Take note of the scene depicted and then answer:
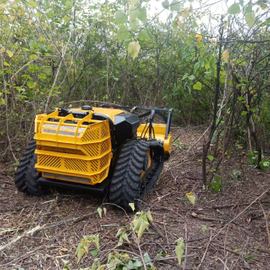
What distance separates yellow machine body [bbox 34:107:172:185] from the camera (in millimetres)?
3016

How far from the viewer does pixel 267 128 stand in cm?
593

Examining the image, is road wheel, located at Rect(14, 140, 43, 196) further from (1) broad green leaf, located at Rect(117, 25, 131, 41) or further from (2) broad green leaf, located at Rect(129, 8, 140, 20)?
(2) broad green leaf, located at Rect(129, 8, 140, 20)

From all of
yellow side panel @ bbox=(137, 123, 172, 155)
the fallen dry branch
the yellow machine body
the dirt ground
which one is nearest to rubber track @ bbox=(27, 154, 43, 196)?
the dirt ground

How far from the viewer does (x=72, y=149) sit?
3.07 metres

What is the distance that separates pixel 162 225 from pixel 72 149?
4.24ft

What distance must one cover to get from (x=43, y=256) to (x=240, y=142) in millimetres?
4613

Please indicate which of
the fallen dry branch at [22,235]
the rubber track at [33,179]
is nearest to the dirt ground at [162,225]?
the fallen dry branch at [22,235]

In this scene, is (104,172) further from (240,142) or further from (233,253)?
(240,142)

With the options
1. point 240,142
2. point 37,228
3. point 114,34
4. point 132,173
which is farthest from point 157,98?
point 37,228

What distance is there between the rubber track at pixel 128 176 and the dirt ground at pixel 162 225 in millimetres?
181

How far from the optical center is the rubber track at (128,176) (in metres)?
3.25

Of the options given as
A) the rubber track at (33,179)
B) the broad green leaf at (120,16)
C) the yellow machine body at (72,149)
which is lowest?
the rubber track at (33,179)

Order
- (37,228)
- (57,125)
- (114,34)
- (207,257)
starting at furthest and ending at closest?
(114,34) < (57,125) < (37,228) < (207,257)

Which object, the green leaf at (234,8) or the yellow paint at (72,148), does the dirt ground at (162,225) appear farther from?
the green leaf at (234,8)
